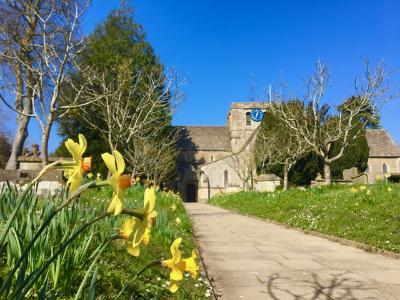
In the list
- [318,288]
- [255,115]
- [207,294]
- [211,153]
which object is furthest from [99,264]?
[211,153]

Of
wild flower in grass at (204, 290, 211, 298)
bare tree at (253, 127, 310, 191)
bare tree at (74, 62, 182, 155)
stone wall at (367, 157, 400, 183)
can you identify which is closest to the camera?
wild flower in grass at (204, 290, 211, 298)

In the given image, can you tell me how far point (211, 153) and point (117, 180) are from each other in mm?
54329

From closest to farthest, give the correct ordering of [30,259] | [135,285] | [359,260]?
[30,259] < [135,285] < [359,260]

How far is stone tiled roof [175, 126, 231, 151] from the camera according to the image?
54.9 meters

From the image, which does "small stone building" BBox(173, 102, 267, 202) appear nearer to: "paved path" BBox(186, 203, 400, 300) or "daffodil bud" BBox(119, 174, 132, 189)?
"paved path" BBox(186, 203, 400, 300)

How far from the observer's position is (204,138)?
186 feet

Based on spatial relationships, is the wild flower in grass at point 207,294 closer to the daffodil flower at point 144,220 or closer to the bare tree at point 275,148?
the daffodil flower at point 144,220

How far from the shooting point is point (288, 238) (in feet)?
27.4

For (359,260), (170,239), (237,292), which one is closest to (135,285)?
(237,292)

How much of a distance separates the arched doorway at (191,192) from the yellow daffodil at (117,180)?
5080 cm

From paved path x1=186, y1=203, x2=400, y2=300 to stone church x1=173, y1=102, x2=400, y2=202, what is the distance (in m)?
34.8

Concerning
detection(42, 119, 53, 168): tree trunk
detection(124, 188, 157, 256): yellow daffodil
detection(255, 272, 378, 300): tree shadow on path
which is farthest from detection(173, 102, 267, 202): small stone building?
detection(124, 188, 157, 256): yellow daffodil

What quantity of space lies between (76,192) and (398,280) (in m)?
4.61

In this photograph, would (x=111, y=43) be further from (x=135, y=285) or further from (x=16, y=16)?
(x=135, y=285)
